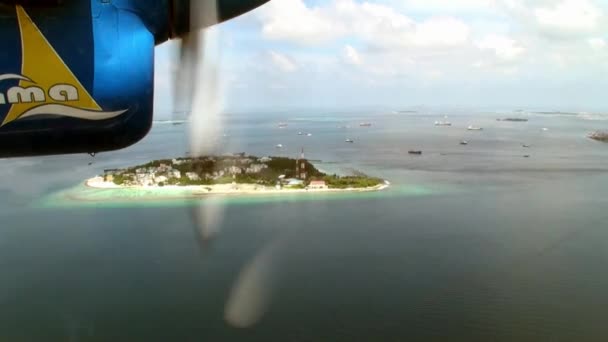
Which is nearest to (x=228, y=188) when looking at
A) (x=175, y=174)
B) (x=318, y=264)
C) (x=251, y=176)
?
(x=251, y=176)

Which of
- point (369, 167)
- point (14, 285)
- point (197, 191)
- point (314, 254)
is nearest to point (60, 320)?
point (14, 285)

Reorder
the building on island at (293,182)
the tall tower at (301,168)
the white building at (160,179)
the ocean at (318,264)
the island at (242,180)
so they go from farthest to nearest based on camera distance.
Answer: the tall tower at (301,168), the building on island at (293,182), the white building at (160,179), the island at (242,180), the ocean at (318,264)

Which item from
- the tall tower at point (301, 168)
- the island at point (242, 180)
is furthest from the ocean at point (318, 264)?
the tall tower at point (301, 168)

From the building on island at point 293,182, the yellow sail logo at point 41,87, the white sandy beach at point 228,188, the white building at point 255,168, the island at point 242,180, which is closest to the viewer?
the yellow sail logo at point 41,87

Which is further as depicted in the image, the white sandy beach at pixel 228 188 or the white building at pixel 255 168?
the white building at pixel 255 168

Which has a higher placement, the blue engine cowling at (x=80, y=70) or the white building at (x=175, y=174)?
the blue engine cowling at (x=80, y=70)

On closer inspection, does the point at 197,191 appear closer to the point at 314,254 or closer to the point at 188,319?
the point at 314,254

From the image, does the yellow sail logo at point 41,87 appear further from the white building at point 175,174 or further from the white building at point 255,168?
the white building at point 255,168

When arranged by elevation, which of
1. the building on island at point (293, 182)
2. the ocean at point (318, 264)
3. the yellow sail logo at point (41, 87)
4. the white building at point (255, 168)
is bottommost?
the ocean at point (318, 264)
